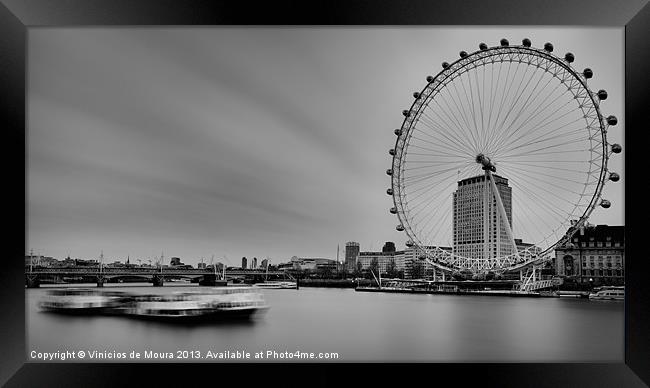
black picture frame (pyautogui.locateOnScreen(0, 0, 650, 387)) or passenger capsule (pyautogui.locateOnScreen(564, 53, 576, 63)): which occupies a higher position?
passenger capsule (pyautogui.locateOnScreen(564, 53, 576, 63))

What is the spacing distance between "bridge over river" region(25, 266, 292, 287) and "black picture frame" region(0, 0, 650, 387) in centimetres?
228

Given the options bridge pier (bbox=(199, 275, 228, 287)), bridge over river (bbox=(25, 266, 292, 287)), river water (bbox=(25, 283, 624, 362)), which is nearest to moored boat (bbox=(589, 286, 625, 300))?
river water (bbox=(25, 283, 624, 362))

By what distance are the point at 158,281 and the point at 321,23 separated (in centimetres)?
553

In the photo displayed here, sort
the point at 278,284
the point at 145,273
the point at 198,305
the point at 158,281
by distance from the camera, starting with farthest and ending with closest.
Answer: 1. the point at 278,284
2. the point at 158,281
3. the point at 145,273
4. the point at 198,305

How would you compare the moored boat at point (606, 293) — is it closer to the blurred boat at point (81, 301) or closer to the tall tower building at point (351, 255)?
the tall tower building at point (351, 255)

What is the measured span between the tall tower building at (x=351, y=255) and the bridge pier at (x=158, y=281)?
2.89 m

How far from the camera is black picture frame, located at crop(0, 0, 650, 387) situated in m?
4.17

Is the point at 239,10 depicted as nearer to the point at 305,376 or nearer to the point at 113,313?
the point at 305,376

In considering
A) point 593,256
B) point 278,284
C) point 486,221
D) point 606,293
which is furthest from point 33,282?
point 606,293

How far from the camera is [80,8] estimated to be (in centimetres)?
418

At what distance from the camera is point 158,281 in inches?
325

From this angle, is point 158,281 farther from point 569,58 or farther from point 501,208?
point 569,58

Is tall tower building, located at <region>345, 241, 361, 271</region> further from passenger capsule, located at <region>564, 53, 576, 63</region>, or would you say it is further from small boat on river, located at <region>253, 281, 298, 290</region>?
passenger capsule, located at <region>564, 53, 576, 63</region>

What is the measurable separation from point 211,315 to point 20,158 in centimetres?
299
